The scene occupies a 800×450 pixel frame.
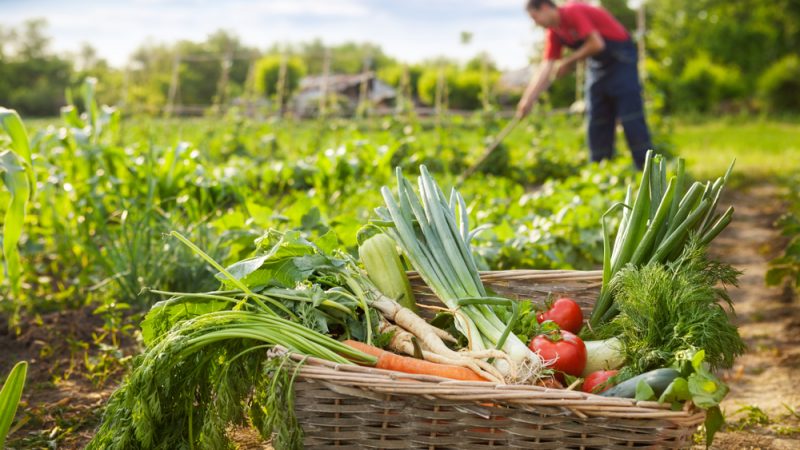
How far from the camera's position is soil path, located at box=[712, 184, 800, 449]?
9.08ft

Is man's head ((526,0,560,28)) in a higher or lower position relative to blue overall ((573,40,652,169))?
higher

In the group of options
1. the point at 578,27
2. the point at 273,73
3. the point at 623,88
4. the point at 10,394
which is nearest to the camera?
the point at 10,394

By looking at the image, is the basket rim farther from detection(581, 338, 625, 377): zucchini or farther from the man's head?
the man's head

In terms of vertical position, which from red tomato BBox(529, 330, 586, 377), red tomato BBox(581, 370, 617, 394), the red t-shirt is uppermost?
the red t-shirt

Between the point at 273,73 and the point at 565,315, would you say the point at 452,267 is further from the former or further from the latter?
the point at 273,73

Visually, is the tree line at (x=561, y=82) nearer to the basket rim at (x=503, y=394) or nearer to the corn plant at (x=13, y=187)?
the corn plant at (x=13, y=187)

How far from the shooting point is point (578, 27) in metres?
6.55

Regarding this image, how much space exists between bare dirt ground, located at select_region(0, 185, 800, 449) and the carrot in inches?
22.6

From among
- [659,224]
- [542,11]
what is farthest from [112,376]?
[542,11]

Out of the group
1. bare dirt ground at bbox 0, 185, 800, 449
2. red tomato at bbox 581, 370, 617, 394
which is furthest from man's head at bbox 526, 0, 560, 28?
red tomato at bbox 581, 370, 617, 394

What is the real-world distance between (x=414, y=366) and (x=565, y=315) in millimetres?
579

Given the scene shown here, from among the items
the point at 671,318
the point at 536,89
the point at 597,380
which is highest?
the point at 536,89

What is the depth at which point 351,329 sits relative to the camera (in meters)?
2.25

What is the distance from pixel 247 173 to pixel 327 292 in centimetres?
359
